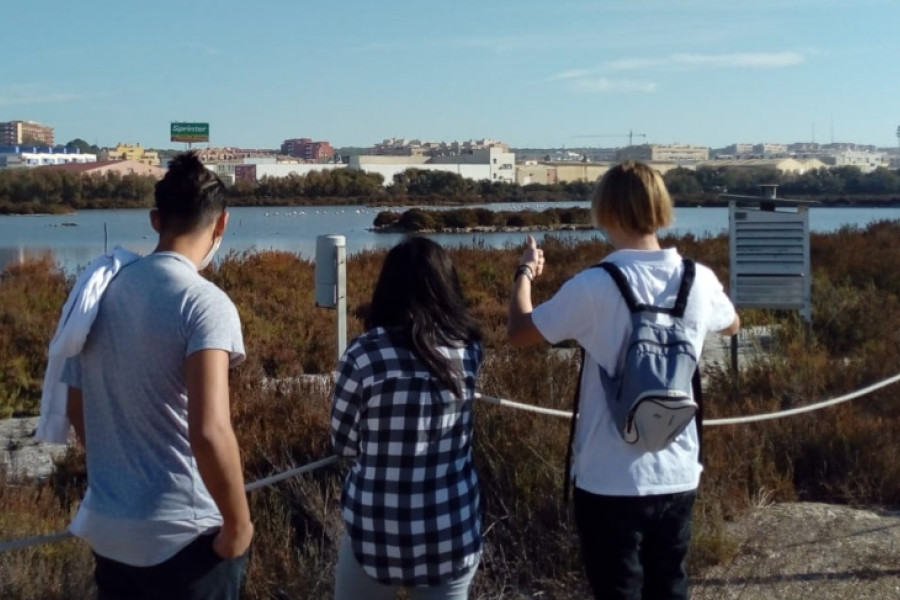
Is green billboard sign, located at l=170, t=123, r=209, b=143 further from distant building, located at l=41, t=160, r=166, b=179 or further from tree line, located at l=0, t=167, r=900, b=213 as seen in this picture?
distant building, located at l=41, t=160, r=166, b=179

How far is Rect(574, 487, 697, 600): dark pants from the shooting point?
3223mm

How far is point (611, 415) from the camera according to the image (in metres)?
3.19

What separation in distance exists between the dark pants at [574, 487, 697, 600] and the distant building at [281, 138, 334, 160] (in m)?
112

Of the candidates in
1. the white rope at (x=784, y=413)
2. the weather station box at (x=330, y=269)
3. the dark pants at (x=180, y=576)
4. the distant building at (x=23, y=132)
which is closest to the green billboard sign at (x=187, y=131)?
the weather station box at (x=330, y=269)

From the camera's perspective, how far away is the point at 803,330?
33.3 feet

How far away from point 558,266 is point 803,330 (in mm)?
10182

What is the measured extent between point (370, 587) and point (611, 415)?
0.86 m

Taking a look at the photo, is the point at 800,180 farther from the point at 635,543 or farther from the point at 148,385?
the point at 148,385

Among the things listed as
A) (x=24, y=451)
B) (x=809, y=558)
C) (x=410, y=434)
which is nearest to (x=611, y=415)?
(x=410, y=434)

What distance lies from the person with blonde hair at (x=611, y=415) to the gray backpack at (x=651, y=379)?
0.09 ft

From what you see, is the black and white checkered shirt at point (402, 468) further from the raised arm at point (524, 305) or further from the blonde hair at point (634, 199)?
the blonde hair at point (634, 199)

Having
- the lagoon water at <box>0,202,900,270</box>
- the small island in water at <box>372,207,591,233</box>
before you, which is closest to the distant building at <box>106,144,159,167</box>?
the lagoon water at <box>0,202,900,270</box>

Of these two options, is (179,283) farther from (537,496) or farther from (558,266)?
(558,266)

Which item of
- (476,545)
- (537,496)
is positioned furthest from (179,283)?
(537,496)
